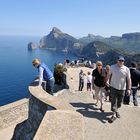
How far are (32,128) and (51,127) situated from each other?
282 centimetres

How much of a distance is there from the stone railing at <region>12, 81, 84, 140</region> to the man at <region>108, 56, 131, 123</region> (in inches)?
64.9

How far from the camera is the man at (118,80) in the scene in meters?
7.62

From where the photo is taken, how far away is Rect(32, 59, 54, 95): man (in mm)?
8508

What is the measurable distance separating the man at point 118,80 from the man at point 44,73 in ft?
7.00

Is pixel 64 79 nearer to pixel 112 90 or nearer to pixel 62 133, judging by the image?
pixel 112 90

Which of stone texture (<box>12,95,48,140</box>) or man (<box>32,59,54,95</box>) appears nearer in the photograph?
stone texture (<box>12,95,48,140</box>)

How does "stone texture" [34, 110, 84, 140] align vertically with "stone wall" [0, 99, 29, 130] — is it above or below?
above

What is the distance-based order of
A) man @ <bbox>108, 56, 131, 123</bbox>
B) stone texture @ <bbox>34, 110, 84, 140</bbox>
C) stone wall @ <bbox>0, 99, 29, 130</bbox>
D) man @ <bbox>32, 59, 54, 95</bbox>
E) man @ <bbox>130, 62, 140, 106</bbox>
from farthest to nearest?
stone wall @ <bbox>0, 99, 29, 130</bbox>, man @ <bbox>130, 62, 140, 106</bbox>, man @ <bbox>32, 59, 54, 95</bbox>, man @ <bbox>108, 56, 131, 123</bbox>, stone texture @ <bbox>34, 110, 84, 140</bbox>

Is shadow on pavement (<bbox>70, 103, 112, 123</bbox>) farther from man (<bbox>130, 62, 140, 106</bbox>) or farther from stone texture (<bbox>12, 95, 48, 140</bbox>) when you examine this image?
man (<bbox>130, 62, 140, 106</bbox>)

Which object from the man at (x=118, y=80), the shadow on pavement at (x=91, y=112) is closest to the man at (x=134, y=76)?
the shadow on pavement at (x=91, y=112)

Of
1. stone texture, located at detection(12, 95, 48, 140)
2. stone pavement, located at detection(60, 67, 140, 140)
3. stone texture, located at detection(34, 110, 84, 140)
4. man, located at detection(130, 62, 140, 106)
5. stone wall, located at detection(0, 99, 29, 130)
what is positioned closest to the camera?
stone texture, located at detection(34, 110, 84, 140)

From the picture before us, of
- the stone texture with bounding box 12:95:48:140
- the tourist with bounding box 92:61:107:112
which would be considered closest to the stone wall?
the stone texture with bounding box 12:95:48:140

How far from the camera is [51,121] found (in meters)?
5.57

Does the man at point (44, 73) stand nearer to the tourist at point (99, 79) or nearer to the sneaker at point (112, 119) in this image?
the tourist at point (99, 79)
